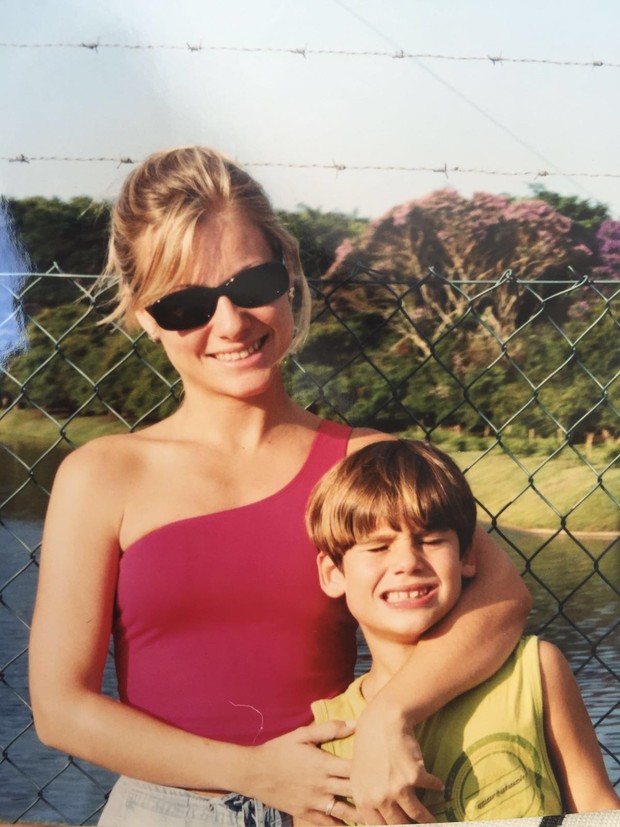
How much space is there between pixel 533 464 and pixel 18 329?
908 millimetres

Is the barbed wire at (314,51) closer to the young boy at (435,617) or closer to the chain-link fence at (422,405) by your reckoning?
the chain-link fence at (422,405)

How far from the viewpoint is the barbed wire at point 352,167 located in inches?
81.5

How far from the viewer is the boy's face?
82.1 inches


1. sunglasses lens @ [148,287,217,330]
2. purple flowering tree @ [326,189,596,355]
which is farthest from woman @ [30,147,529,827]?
purple flowering tree @ [326,189,596,355]

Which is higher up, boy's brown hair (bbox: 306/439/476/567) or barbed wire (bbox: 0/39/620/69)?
barbed wire (bbox: 0/39/620/69)

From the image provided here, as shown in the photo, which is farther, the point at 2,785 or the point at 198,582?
the point at 2,785

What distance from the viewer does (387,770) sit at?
207 centimetres

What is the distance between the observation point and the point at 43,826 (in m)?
2.25

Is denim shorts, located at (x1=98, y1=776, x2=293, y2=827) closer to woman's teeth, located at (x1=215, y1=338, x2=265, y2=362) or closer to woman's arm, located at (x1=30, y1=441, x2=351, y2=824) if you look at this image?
woman's arm, located at (x1=30, y1=441, x2=351, y2=824)

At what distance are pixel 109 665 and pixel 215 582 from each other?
A: 0.23 meters

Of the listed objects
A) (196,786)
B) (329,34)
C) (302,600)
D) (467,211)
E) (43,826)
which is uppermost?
(329,34)

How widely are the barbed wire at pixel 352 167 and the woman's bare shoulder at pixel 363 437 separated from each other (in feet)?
1.43

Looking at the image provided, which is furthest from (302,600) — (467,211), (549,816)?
(467,211)

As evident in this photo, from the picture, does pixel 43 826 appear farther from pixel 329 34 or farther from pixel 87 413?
pixel 329 34
